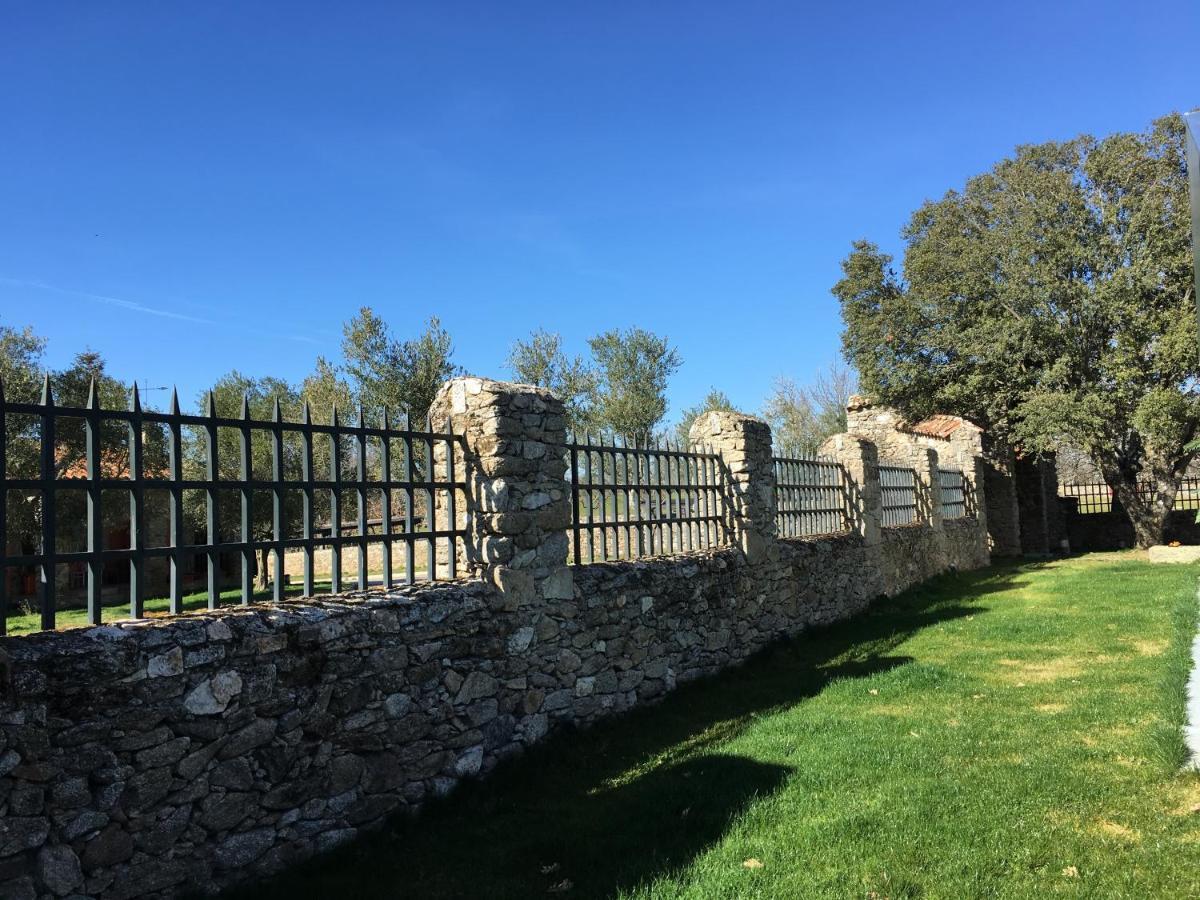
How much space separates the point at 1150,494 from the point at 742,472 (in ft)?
54.0

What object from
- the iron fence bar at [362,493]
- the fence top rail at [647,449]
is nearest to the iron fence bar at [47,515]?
the iron fence bar at [362,493]

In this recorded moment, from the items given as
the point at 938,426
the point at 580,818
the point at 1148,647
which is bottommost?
the point at 580,818

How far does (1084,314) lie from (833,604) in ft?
39.5

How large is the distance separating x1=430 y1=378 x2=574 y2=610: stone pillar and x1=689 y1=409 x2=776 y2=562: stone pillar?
10.9ft

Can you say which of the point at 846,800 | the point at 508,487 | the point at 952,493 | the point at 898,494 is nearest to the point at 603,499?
the point at 508,487

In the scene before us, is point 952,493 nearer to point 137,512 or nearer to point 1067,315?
point 1067,315

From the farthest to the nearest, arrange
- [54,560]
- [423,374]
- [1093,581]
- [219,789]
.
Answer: [423,374], [1093,581], [219,789], [54,560]

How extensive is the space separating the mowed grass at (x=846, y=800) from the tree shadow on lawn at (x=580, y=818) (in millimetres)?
14

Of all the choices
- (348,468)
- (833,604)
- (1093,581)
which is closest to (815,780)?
(833,604)

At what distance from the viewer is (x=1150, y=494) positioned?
2028cm

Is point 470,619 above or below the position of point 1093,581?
above

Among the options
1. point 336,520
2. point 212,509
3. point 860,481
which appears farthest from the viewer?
point 860,481

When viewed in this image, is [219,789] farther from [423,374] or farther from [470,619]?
[423,374]

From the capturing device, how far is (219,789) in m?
3.78
